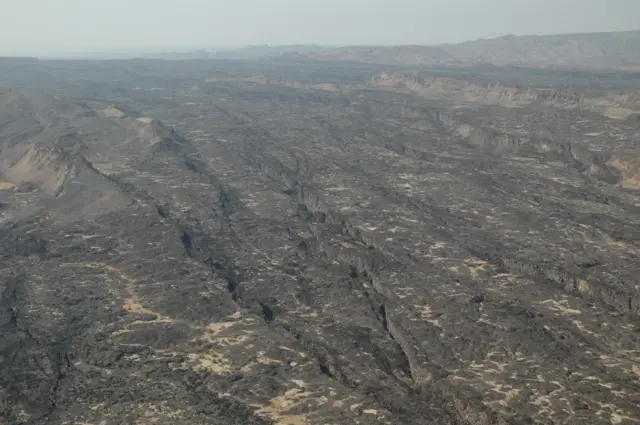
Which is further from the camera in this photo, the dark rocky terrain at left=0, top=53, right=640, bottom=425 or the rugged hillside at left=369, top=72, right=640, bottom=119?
the rugged hillside at left=369, top=72, right=640, bottom=119

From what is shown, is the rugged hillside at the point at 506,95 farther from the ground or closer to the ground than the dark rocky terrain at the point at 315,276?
farther from the ground

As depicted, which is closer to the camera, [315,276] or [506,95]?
[315,276]

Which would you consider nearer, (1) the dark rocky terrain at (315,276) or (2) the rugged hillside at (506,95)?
(1) the dark rocky terrain at (315,276)

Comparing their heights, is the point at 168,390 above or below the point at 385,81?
below

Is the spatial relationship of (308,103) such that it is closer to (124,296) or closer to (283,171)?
(283,171)

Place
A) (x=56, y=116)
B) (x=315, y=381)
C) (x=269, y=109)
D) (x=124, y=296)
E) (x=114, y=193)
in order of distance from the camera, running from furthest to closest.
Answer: (x=269, y=109) < (x=56, y=116) < (x=114, y=193) < (x=124, y=296) < (x=315, y=381)

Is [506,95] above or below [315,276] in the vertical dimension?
above

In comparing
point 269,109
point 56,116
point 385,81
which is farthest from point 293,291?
point 385,81

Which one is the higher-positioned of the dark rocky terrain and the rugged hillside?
the rugged hillside
